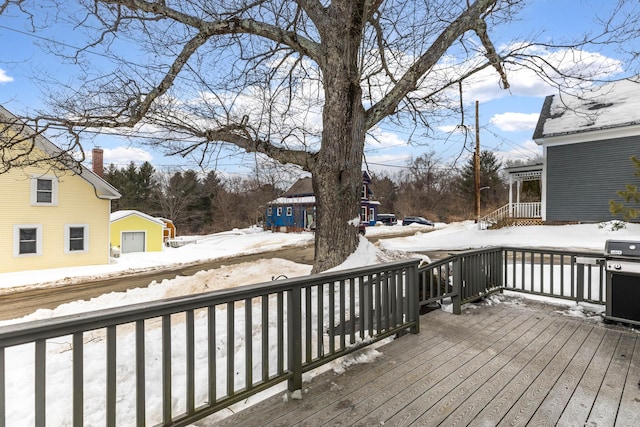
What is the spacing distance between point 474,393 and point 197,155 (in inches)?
198

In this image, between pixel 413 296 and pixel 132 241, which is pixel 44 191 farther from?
pixel 413 296

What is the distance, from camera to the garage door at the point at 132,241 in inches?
643

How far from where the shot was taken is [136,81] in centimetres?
507

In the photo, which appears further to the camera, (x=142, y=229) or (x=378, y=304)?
(x=142, y=229)

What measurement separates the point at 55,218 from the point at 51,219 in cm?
12

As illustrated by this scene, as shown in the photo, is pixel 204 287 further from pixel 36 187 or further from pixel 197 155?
pixel 36 187

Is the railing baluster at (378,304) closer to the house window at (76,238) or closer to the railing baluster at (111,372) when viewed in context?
the railing baluster at (111,372)

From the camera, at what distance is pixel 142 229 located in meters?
16.9

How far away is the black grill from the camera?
3.64m

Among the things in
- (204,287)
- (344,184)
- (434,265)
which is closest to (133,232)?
(204,287)

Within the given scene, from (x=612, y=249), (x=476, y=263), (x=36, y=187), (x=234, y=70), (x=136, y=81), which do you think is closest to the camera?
(x=612, y=249)

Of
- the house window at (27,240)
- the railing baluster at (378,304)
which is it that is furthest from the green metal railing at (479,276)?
the house window at (27,240)

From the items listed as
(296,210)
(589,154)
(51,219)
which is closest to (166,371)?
(51,219)

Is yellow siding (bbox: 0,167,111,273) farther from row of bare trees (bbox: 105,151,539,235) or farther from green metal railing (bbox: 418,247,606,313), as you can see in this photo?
green metal railing (bbox: 418,247,606,313)
